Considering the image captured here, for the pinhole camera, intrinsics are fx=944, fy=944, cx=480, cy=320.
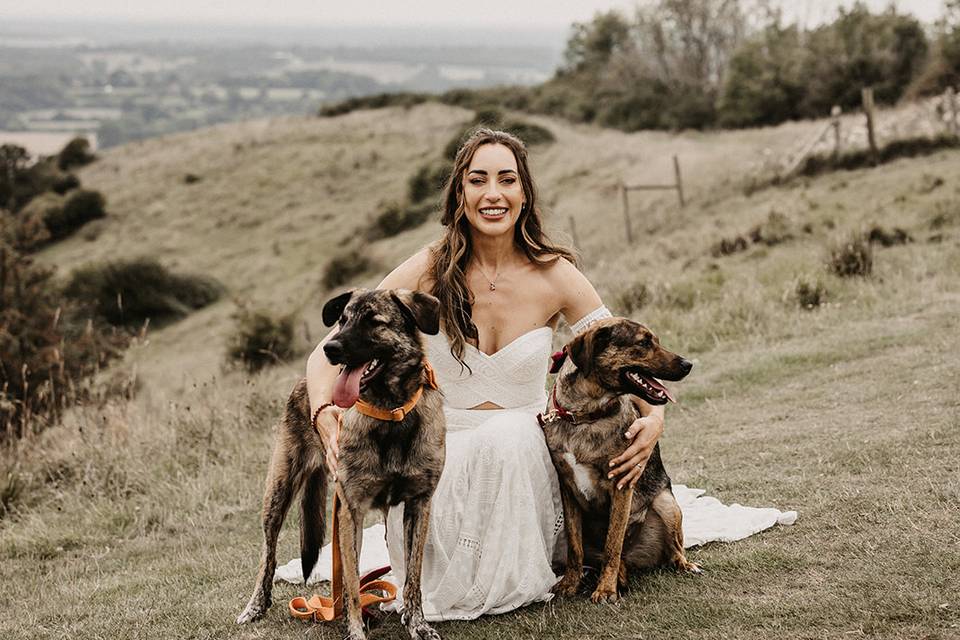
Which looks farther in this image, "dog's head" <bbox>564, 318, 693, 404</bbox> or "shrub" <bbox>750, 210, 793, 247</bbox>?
"shrub" <bbox>750, 210, 793, 247</bbox>

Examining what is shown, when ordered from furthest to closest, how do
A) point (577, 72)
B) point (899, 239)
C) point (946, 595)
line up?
point (577, 72)
point (899, 239)
point (946, 595)

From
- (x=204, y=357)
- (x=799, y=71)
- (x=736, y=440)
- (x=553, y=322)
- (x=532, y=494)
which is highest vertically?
(x=799, y=71)

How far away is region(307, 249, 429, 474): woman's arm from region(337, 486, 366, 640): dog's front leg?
0.19 m

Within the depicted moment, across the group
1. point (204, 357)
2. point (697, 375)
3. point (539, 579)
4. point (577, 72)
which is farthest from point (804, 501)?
point (577, 72)

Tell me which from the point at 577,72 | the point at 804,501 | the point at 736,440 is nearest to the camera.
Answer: the point at 804,501

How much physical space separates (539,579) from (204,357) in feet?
67.2

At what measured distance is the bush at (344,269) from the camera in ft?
97.7

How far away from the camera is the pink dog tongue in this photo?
3736 millimetres

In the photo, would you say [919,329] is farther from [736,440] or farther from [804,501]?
[804,501]

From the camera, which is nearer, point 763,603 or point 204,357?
point 763,603

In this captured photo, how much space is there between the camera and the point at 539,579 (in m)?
4.32

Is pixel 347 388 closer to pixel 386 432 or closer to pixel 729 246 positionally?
pixel 386 432

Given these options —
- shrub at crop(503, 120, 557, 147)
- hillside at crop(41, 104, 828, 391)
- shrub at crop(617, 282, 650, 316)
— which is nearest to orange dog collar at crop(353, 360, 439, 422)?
shrub at crop(617, 282, 650, 316)

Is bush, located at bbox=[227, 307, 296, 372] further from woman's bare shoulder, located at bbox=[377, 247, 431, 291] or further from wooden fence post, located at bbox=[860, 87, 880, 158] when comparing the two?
woman's bare shoulder, located at bbox=[377, 247, 431, 291]
